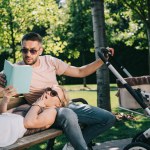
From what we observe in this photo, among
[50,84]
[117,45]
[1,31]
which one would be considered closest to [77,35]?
[117,45]

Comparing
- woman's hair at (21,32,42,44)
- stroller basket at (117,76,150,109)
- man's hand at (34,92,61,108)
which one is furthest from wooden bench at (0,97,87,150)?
stroller basket at (117,76,150,109)

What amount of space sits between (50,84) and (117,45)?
994 inches

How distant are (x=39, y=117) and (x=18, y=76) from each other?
17.0 inches

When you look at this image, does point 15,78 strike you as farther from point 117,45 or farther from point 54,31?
point 117,45

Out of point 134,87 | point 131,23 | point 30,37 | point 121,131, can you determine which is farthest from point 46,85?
point 131,23

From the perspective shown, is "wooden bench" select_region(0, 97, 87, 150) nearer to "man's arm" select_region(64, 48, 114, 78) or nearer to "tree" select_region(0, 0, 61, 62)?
"man's arm" select_region(64, 48, 114, 78)

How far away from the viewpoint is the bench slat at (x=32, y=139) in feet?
11.0

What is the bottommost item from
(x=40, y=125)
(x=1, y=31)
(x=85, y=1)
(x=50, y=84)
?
(x=40, y=125)

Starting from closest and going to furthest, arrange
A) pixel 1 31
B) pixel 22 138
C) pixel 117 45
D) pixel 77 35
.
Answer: pixel 22 138 < pixel 1 31 < pixel 77 35 < pixel 117 45

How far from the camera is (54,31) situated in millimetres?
25281

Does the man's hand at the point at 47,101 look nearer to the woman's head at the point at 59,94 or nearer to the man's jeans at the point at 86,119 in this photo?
the woman's head at the point at 59,94

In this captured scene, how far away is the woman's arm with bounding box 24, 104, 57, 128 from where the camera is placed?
143 inches

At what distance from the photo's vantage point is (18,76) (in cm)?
365

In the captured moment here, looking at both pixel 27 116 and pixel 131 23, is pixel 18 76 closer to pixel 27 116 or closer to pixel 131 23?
pixel 27 116
